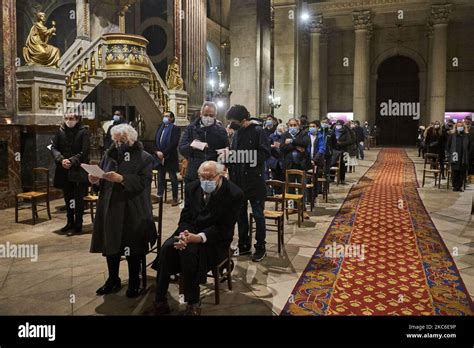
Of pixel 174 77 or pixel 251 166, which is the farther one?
pixel 174 77

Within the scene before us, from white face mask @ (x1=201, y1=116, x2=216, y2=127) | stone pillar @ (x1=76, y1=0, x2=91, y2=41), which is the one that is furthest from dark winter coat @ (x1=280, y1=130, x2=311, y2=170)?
stone pillar @ (x1=76, y1=0, x2=91, y2=41)

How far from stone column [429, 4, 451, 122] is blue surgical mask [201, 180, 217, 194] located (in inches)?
933

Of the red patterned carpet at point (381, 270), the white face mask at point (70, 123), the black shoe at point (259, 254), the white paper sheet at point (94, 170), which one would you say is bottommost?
the red patterned carpet at point (381, 270)

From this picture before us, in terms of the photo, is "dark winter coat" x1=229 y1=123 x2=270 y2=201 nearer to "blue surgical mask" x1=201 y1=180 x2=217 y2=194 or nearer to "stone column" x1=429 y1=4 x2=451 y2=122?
"blue surgical mask" x1=201 y1=180 x2=217 y2=194

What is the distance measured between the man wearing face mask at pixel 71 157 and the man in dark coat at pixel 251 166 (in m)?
2.44

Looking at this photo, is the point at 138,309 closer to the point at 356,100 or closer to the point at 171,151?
the point at 171,151

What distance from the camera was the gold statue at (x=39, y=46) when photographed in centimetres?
865

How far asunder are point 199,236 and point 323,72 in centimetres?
2695

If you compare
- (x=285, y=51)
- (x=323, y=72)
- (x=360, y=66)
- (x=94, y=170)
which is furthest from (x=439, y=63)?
(x=94, y=170)

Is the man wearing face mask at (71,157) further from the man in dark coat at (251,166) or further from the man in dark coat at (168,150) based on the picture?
the man in dark coat at (251,166)

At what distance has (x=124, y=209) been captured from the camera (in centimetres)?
419

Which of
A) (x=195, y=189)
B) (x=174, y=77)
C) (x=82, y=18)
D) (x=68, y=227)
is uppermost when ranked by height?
(x=82, y=18)

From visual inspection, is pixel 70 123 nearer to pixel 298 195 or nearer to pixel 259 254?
pixel 259 254

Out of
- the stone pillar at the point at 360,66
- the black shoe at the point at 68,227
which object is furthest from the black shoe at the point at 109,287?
the stone pillar at the point at 360,66
